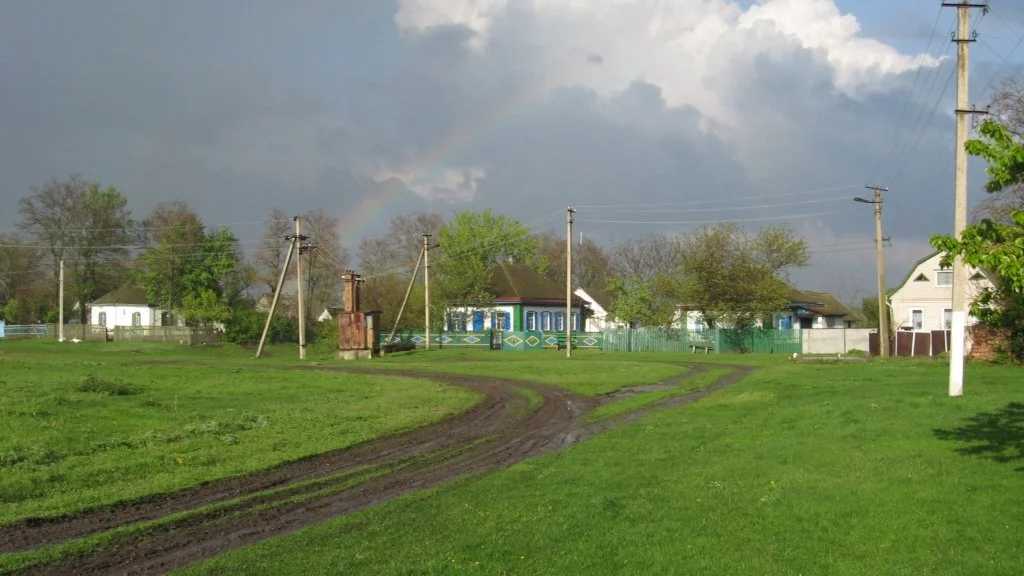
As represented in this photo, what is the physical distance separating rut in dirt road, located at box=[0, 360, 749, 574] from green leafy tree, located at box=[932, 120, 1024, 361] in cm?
783

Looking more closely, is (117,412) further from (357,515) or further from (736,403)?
(736,403)

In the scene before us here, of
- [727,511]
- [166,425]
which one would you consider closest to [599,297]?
[166,425]

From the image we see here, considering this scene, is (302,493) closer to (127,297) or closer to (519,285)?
(519,285)

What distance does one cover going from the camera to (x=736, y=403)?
76.8 feet

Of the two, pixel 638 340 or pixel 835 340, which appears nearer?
pixel 835 340

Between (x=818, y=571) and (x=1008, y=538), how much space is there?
228cm

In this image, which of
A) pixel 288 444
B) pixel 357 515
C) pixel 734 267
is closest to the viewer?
pixel 357 515

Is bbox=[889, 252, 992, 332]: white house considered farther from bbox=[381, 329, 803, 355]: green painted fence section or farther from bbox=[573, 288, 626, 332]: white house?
bbox=[573, 288, 626, 332]: white house

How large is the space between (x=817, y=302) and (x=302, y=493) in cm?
7397

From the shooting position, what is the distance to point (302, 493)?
40.7 feet

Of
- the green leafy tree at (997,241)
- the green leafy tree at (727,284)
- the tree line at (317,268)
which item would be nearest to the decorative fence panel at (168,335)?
the tree line at (317,268)

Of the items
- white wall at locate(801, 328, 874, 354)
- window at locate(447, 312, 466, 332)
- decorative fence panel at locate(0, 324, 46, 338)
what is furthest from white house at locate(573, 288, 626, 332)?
decorative fence panel at locate(0, 324, 46, 338)

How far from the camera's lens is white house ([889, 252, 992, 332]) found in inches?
2347

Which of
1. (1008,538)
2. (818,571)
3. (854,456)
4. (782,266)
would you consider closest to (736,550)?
(818,571)
